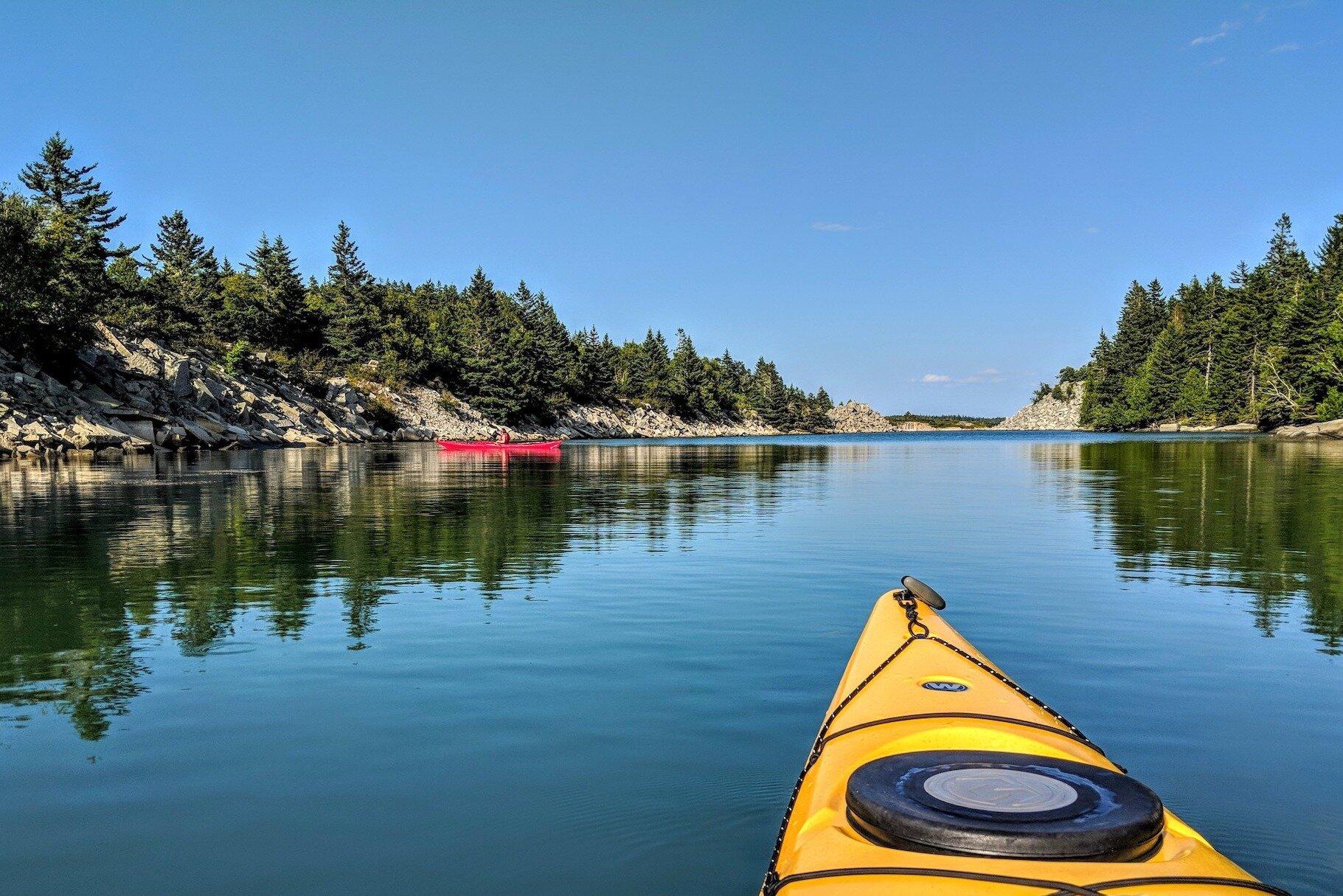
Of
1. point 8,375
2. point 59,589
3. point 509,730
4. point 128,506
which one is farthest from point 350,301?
point 509,730

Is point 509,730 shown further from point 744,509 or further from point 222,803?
point 744,509

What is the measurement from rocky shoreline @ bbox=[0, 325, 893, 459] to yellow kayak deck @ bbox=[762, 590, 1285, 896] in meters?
59.4

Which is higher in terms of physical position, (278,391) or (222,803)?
(278,391)

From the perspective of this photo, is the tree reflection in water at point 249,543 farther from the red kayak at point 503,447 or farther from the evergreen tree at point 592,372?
the evergreen tree at point 592,372

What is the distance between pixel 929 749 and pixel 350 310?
118 m

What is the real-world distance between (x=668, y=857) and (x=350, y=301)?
123064mm

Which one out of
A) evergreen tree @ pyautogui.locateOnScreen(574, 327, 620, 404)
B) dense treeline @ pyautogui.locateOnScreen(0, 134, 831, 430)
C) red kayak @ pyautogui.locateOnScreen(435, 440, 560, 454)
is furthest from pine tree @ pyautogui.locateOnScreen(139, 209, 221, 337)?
evergreen tree @ pyautogui.locateOnScreen(574, 327, 620, 404)

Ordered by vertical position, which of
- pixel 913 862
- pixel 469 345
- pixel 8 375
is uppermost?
pixel 469 345

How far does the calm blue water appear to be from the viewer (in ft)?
17.0

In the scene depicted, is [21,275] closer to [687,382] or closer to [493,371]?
[493,371]

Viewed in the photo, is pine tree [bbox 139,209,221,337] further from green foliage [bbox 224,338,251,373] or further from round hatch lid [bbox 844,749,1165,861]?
round hatch lid [bbox 844,749,1165,861]

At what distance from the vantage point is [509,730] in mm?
7121

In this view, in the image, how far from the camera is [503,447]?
76.9m

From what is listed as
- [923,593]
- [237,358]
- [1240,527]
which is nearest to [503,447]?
[237,358]
